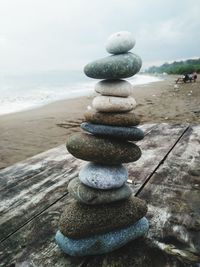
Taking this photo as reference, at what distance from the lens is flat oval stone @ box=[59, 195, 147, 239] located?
1.69 metres

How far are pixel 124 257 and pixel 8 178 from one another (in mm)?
1729

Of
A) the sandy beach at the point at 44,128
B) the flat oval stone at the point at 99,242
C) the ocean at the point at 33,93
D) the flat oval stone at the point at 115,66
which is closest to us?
the flat oval stone at the point at 99,242

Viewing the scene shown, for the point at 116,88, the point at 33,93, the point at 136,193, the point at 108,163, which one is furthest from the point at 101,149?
the point at 33,93

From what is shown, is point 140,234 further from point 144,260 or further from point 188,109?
point 188,109

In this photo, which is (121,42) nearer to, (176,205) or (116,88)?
(116,88)

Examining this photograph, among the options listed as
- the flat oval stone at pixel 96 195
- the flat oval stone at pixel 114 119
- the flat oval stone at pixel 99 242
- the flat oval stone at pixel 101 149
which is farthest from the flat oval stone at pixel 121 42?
the flat oval stone at pixel 99 242

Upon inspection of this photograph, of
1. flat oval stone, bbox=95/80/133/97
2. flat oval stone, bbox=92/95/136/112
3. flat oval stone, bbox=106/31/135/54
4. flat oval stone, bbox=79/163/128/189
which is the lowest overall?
flat oval stone, bbox=79/163/128/189

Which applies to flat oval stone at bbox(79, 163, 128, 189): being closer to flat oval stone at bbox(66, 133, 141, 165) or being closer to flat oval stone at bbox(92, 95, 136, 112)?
flat oval stone at bbox(66, 133, 141, 165)

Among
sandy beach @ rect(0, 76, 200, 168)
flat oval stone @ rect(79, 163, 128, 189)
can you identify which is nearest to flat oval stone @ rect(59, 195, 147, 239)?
flat oval stone @ rect(79, 163, 128, 189)

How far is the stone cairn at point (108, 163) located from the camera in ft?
5.63

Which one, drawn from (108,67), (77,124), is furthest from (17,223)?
(77,124)

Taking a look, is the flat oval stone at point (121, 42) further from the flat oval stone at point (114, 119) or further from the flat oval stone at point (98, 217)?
the flat oval stone at point (98, 217)

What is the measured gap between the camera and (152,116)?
424 inches

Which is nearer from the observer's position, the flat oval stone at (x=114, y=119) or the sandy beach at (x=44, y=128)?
the flat oval stone at (x=114, y=119)
